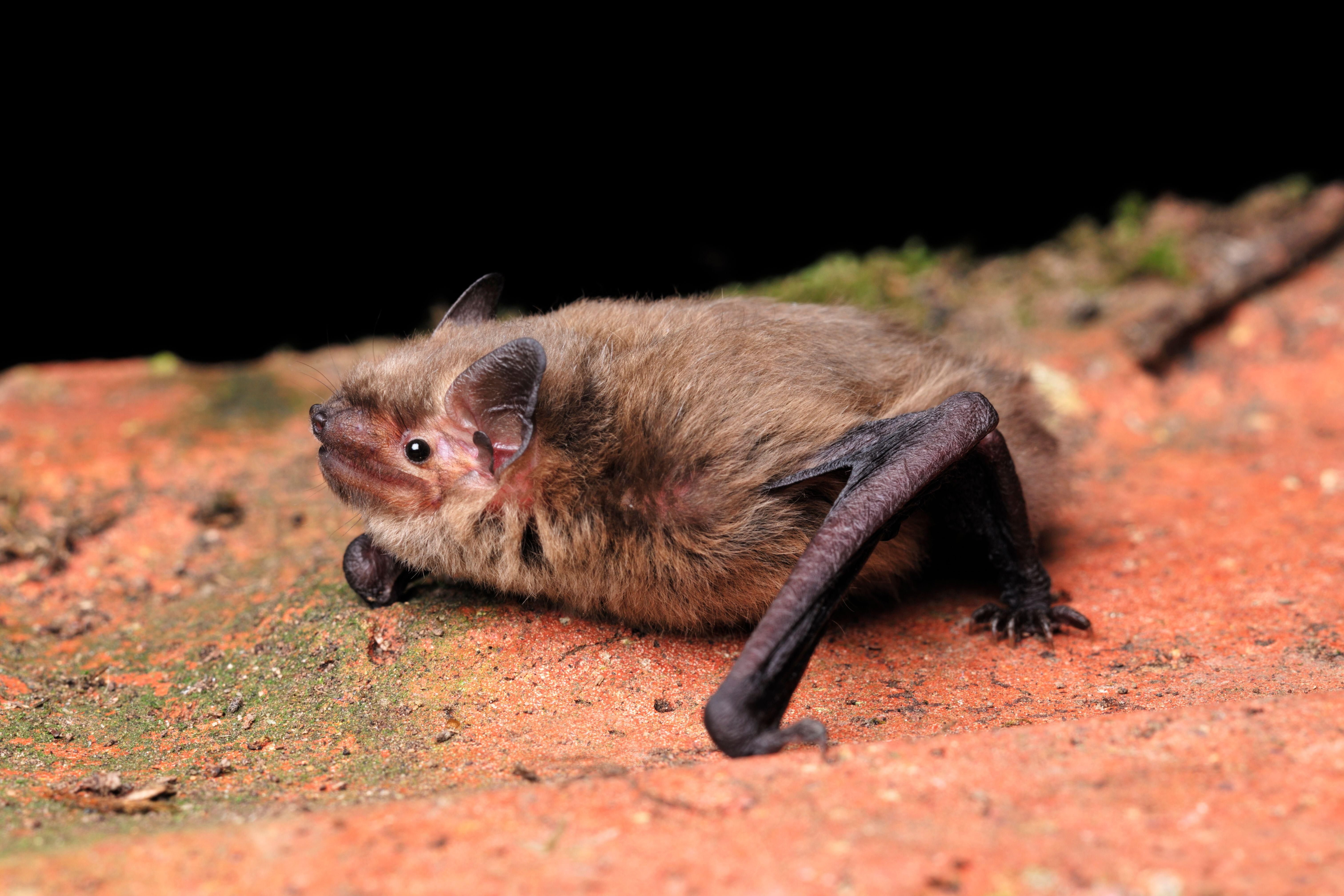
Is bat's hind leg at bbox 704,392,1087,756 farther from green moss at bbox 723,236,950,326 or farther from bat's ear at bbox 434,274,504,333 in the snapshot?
green moss at bbox 723,236,950,326

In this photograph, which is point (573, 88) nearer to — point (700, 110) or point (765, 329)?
point (700, 110)

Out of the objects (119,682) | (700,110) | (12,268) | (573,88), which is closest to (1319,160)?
(700,110)

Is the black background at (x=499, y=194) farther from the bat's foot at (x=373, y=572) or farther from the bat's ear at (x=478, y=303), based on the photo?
the bat's foot at (x=373, y=572)

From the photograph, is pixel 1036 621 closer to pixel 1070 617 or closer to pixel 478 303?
pixel 1070 617

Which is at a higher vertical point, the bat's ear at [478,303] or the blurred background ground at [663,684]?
the bat's ear at [478,303]

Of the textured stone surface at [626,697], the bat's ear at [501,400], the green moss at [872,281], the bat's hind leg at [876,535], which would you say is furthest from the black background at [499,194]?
the bat's hind leg at [876,535]

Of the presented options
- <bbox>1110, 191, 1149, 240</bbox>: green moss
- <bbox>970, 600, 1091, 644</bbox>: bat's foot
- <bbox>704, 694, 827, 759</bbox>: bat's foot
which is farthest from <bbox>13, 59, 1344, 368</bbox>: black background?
<bbox>704, 694, 827, 759</bbox>: bat's foot
